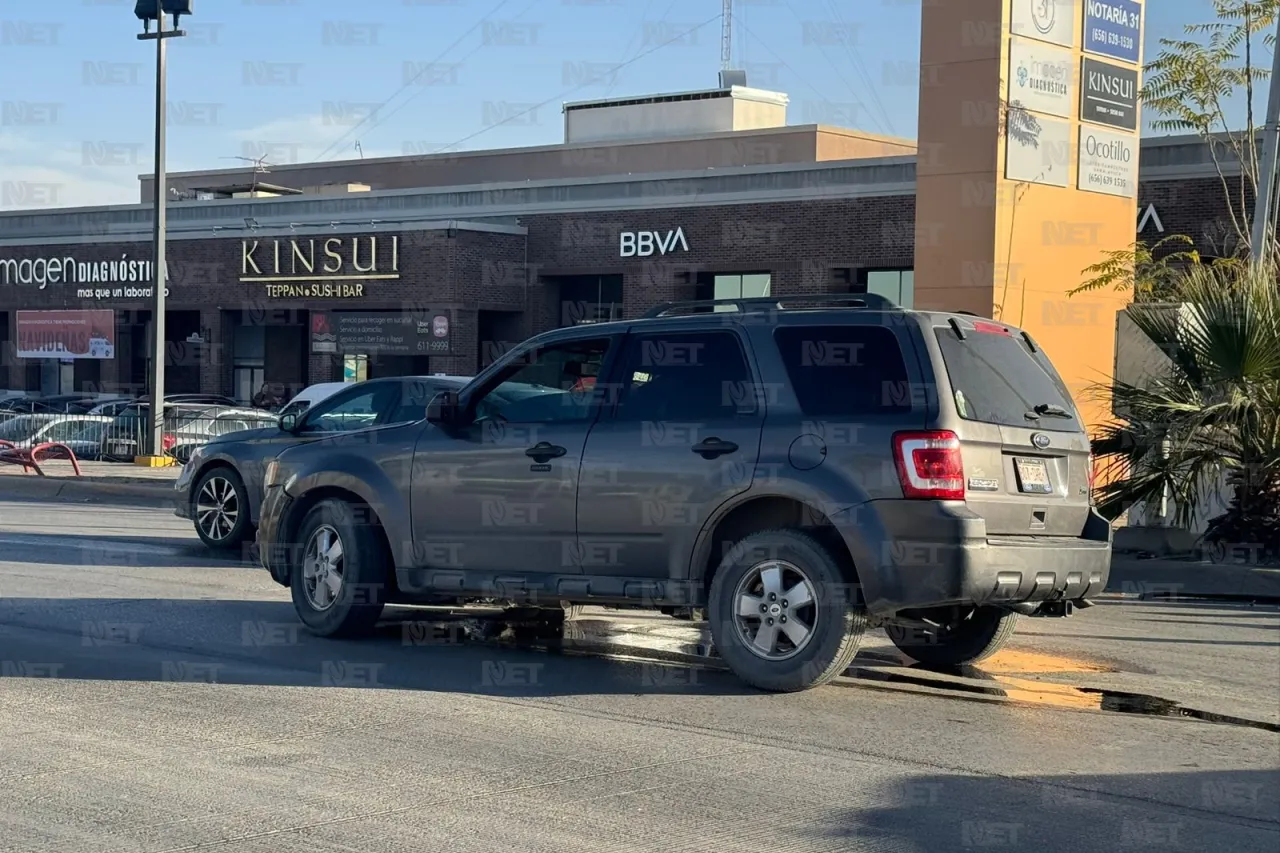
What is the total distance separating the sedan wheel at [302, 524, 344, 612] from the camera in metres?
10.0

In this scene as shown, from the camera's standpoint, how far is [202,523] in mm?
15758

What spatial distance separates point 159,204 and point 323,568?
2088 centimetres

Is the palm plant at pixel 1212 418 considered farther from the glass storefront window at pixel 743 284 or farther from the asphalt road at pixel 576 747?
the glass storefront window at pixel 743 284

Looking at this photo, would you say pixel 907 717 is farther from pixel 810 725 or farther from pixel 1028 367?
pixel 1028 367

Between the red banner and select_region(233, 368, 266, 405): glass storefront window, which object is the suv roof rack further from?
the red banner

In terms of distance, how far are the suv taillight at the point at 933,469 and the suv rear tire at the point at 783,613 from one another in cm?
60

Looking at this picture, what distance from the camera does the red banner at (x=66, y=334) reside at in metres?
54.4

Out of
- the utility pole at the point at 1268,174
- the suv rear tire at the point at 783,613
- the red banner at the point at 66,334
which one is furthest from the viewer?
the red banner at the point at 66,334

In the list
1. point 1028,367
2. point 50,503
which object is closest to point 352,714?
point 1028,367

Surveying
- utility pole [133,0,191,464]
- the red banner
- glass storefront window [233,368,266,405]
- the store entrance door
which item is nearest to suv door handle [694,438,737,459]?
utility pole [133,0,191,464]

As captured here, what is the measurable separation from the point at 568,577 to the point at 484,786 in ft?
8.67

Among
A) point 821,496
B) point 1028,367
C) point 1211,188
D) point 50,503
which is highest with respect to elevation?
point 1211,188

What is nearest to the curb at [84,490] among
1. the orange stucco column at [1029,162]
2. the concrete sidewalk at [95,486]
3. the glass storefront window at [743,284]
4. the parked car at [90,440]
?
the concrete sidewalk at [95,486]

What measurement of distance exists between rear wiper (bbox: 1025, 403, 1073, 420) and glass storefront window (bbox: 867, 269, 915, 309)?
32101 mm
